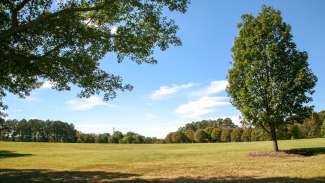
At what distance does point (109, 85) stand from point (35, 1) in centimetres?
699

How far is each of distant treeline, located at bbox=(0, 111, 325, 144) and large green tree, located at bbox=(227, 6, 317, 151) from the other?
49.8 m

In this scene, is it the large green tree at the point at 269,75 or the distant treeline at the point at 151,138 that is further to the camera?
the distant treeline at the point at 151,138

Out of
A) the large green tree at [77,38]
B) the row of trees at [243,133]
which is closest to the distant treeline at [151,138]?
the row of trees at [243,133]

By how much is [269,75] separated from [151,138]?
130208mm

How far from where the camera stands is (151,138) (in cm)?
16800

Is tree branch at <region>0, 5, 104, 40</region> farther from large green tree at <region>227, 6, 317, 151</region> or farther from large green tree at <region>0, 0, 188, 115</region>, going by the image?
large green tree at <region>227, 6, 317, 151</region>

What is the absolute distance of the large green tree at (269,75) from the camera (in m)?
39.4

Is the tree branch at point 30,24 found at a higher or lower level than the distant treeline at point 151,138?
higher

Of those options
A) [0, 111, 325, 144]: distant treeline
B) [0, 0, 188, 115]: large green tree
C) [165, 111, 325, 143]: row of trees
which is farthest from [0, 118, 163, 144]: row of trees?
[0, 0, 188, 115]: large green tree

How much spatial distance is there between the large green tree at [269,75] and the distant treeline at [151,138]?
49830mm

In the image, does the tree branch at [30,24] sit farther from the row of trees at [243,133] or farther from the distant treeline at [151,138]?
the row of trees at [243,133]

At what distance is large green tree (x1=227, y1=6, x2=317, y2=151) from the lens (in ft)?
129

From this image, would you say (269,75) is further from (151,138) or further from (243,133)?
(151,138)

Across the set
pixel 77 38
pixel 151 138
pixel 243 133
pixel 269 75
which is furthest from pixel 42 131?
pixel 77 38
